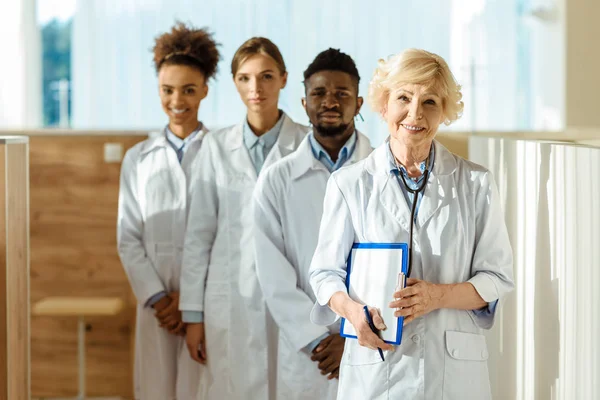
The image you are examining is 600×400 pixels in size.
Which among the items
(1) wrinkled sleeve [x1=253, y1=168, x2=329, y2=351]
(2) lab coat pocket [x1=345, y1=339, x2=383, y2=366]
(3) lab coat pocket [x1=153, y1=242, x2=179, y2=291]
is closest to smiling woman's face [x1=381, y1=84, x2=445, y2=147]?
(2) lab coat pocket [x1=345, y1=339, x2=383, y2=366]

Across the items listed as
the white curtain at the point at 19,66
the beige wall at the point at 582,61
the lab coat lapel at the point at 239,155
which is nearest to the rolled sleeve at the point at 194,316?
the lab coat lapel at the point at 239,155

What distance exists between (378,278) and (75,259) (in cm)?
234

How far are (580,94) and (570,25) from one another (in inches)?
17.5

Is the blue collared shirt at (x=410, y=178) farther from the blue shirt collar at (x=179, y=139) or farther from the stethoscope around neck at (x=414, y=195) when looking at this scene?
the blue shirt collar at (x=179, y=139)

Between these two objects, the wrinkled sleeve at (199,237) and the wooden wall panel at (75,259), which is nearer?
the wrinkled sleeve at (199,237)

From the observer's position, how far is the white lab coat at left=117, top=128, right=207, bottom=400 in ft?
9.54

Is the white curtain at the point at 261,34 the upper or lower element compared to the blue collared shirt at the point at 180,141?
upper

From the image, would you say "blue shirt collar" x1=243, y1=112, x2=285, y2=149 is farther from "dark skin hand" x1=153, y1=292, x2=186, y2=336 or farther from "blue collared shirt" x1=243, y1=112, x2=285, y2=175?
"dark skin hand" x1=153, y1=292, x2=186, y2=336

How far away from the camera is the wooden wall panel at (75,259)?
3.81 meters

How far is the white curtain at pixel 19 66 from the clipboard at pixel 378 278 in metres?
4.46

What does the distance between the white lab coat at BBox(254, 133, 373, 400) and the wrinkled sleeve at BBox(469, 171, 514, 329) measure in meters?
0.64

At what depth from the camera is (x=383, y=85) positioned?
72.5 inches

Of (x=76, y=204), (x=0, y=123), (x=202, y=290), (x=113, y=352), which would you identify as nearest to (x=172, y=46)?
(x=202, y=290)

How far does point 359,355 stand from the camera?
6.10ft
